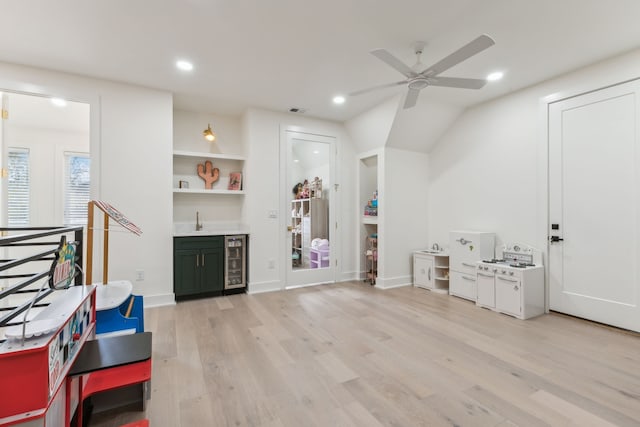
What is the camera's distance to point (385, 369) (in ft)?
7.36

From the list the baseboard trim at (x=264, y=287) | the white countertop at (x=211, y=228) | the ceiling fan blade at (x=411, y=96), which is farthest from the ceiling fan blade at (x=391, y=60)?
the baseboard trim at (x=264, y=287)

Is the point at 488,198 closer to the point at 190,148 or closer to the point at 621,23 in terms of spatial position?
the point at 621,23

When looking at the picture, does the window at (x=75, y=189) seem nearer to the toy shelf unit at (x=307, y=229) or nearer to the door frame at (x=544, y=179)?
the toy shelf unit at (x=307, y=229)

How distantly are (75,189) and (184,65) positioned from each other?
2.79 m

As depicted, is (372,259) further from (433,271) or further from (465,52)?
(465,52)

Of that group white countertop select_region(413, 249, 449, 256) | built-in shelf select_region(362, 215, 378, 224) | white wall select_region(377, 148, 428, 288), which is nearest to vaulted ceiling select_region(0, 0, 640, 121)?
white wall select_region(377, 148, 428, 288)

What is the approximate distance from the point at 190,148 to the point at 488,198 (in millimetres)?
4477

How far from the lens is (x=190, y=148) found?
4.59 metres

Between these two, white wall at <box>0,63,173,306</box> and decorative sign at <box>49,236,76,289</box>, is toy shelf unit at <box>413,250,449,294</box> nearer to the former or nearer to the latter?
white wall at <box>0,63,173,306</box>

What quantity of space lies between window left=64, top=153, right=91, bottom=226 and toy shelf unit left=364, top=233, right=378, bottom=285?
4.39 metres

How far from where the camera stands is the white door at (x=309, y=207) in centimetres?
467

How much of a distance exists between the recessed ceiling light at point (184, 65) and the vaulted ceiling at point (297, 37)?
2.6 inches

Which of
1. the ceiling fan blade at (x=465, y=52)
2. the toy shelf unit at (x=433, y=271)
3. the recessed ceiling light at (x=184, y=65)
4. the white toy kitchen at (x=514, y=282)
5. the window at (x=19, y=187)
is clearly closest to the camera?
the ceiling fan blade at (x=465, y=52)

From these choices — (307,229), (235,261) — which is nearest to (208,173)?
(235,261)
